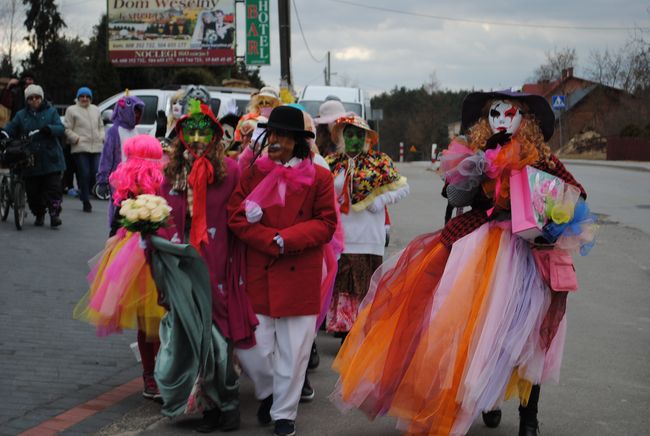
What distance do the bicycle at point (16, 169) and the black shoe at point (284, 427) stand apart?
28.4ft

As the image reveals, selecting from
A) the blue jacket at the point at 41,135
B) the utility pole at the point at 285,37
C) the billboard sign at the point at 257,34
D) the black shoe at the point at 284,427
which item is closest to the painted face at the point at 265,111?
the black shoe at the point at 284,427

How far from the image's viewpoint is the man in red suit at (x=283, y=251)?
5.71m

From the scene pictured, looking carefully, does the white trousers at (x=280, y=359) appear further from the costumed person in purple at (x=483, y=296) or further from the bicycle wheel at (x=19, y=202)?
the bicycle wheel at (x=19, y=202)

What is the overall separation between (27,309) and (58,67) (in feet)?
169

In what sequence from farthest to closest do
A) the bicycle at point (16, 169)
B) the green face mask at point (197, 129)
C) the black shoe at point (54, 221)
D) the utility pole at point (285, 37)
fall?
the utility pole at point (285, 37), the black shoe at point (54, 221), the bicycle at point (16, 169), the green face mask at point (197, 129)

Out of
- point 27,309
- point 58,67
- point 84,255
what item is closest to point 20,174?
point 84,255

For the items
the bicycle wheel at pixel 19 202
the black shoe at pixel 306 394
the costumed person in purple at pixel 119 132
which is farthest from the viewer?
the bicycle wheel at pixel 19 202

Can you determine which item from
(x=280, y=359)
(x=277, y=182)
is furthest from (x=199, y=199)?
(x=280, y=359)

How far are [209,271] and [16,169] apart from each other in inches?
349

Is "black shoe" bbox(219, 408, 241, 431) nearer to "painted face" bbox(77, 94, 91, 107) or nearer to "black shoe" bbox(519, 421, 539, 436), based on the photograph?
"black shoe" bbox(519, 421, 539, 436)

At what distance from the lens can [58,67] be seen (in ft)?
190

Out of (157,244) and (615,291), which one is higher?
(157,244)

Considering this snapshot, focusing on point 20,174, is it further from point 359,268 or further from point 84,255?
point 359,268

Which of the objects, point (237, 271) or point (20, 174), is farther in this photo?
point (20, 174)
